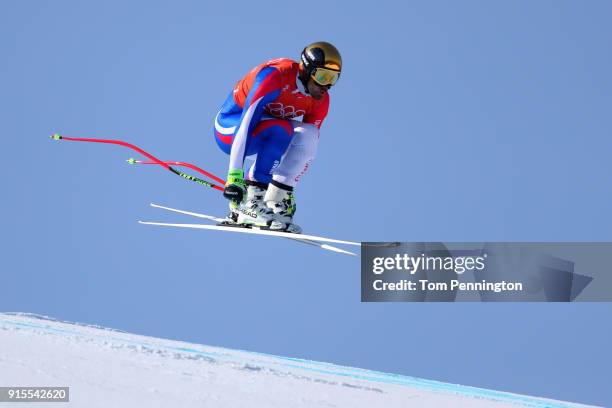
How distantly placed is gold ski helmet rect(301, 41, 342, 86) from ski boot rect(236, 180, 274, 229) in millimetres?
1245

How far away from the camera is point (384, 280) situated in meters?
8.48

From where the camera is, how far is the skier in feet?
28.4

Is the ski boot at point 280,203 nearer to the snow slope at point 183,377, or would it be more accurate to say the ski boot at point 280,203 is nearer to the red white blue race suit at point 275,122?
the red white blue race suit at point 275,122

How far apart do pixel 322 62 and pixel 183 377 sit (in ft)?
10.9

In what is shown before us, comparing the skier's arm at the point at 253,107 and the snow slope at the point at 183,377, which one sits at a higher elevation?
the skier's arm at the point at 253,107

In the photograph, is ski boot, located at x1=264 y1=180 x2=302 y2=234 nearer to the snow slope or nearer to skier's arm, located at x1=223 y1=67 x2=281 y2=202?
skier's arm, located at x1=223 y1=67 x2=281 y2=202

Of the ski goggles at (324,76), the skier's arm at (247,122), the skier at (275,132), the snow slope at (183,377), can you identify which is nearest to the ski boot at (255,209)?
the skier at (275,132)

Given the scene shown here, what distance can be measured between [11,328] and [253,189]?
8.60 feet

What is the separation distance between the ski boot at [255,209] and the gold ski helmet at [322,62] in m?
1.25

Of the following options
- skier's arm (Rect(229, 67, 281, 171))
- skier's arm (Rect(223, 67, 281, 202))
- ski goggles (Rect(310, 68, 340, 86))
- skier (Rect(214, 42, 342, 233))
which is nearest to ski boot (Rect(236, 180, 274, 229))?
skier (Rect(214, 42, 342, 233))

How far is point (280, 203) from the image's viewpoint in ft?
29.5

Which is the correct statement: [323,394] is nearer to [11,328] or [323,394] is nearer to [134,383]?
[134,383]

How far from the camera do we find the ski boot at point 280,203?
895cm

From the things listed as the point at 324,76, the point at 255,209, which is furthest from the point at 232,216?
the point at 324,76
